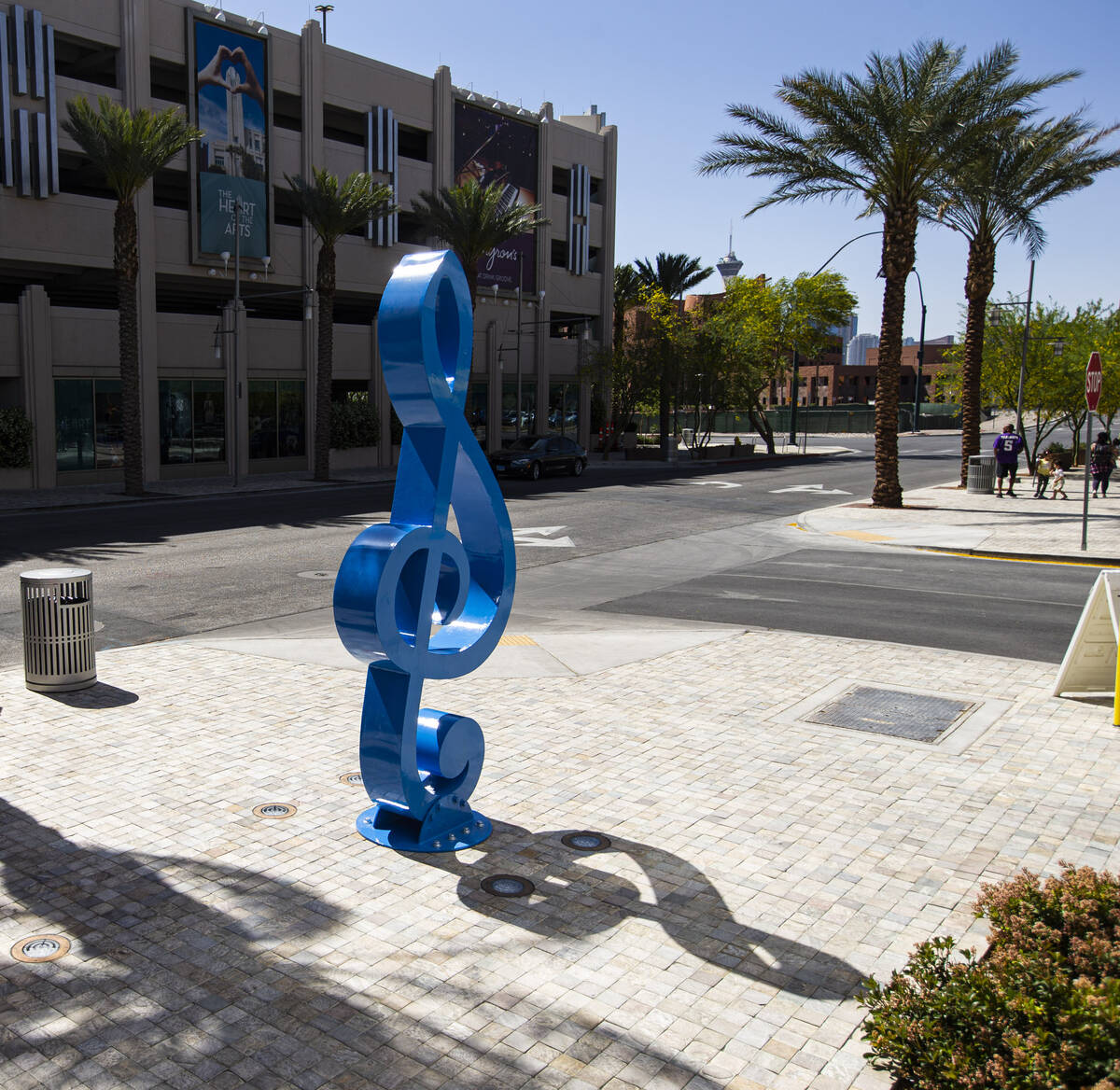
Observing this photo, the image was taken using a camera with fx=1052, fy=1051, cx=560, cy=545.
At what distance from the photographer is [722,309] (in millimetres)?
52062

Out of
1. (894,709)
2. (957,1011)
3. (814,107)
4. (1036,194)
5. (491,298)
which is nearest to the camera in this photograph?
(957,1011)

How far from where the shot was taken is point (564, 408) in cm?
5131

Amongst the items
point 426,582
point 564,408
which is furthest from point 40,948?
point 564,408

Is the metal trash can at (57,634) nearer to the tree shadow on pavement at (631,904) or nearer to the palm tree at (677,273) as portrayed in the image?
the tree shadow on pavement at (631,904)

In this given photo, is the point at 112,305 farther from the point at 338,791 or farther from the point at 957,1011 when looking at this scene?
the point at 957,1011

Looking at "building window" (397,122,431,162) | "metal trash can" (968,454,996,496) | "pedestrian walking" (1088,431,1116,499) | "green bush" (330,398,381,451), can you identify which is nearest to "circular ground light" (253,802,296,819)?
"pedestrian walking" (1088,431,1116,499)

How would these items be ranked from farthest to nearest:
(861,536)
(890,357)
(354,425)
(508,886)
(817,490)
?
(354,425)
(817,490)
(890,357)
(861,536)
(508,886)

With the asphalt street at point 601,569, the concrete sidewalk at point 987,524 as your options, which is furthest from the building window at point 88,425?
A: the concrete sidewalk at point 987,524

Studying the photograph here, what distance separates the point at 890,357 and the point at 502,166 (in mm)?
23916

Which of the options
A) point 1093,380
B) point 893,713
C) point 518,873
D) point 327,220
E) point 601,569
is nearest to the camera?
point 518,873

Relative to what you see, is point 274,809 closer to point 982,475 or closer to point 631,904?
point 631,904

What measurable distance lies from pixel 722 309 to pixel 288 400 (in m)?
23.9

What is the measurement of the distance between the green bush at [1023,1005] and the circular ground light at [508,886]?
2148 millimetres

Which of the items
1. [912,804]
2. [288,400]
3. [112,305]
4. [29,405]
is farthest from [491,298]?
[912,804]
